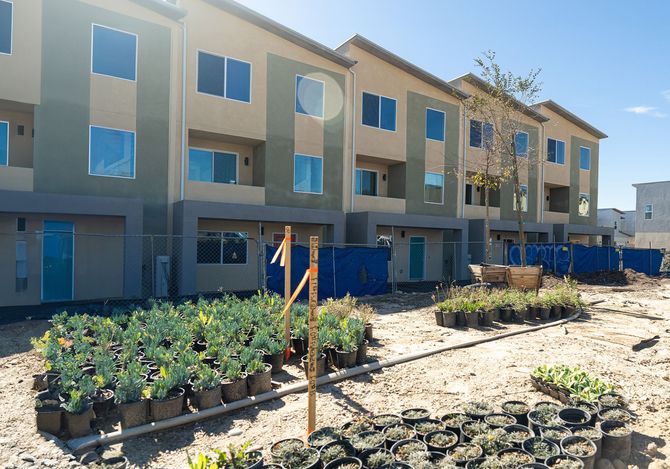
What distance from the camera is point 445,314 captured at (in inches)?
414

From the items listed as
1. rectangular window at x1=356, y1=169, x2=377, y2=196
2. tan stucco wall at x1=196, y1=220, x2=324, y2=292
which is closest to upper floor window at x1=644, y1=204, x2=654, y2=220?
rectangular window at x1=356, y1=169, x2=377, y2=196

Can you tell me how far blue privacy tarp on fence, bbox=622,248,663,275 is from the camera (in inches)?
1118

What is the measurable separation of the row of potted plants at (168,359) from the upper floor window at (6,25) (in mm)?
9191

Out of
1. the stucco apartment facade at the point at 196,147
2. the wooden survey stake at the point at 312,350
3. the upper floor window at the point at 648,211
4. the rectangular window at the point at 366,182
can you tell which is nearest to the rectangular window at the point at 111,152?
the stucco apartment facade at the point at 196,147

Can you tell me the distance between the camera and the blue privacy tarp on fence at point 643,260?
28406 millimetres

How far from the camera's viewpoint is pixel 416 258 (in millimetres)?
22734

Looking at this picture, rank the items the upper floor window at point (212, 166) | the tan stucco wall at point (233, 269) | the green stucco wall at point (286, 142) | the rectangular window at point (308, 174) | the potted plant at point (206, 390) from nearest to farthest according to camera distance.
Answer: the potted plant at point (206, 390)
the tan stucco wall at point (233, 269)
the upper floor window at point (212, 166)
the green stucco wall at point (286, 142)
the rectangular window at point (308, 174)

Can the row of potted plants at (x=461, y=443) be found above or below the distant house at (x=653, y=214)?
below

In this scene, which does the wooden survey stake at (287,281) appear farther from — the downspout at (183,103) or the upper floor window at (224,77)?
the upper floor window at (224,77)

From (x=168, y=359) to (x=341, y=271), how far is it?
989 cm

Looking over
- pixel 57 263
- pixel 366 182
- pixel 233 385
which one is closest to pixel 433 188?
pixel 366 182

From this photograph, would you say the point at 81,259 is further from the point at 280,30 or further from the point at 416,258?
the point at 416,258

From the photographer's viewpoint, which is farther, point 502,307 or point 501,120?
point 501,120

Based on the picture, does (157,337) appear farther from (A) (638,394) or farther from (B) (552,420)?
(A) (638,394)
